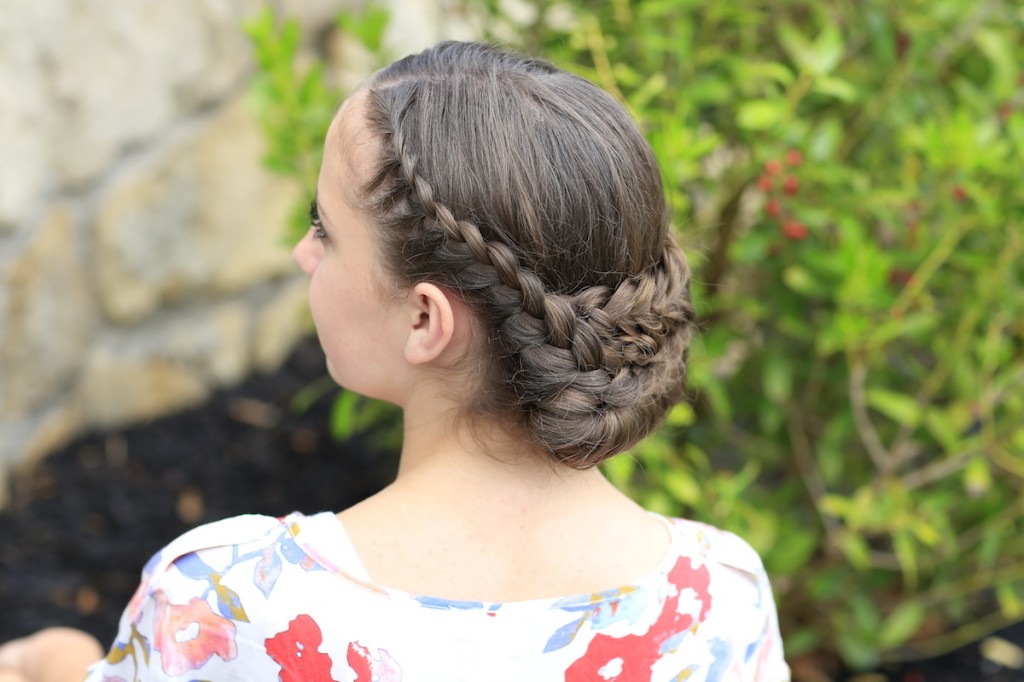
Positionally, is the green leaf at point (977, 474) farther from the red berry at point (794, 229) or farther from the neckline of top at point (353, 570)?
the neckline of top at point (353, 570)

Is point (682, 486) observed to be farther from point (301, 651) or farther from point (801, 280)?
point (301, 651)

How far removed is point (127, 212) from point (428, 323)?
5.69 feet

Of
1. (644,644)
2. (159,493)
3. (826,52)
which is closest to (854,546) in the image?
(826,52)

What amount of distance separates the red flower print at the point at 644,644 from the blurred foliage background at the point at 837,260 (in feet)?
1.86

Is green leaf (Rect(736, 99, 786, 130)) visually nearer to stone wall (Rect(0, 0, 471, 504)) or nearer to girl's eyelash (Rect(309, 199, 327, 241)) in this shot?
girl's eyelash (Rect(309, 199, 327, 241))

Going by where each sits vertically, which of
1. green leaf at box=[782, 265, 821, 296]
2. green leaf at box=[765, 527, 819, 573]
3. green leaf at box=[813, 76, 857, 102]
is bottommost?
green leaf at box=[765, 527, 819, 573]

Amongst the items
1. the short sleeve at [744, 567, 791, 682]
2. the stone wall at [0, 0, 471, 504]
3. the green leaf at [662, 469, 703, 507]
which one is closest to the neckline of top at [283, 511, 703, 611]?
the short sleeve at [744, 567, 791, 682]

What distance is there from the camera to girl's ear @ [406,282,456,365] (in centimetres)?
107

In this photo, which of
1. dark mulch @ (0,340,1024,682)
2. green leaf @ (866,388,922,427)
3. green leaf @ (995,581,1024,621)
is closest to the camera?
green leaf @ (866,388,922,427)

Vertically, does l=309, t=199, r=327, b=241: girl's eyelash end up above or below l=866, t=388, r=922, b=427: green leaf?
above

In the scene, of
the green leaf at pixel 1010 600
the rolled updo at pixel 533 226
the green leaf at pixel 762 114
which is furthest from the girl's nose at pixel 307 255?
the green leaf at pixel 1010 600

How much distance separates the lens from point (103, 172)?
2551 millimetres

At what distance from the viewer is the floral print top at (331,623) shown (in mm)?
1031

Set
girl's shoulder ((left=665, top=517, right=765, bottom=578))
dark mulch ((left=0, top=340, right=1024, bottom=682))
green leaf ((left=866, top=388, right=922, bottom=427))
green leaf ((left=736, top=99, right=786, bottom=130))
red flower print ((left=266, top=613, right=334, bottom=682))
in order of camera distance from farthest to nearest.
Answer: dark mulch ((left=0, top=340, right=1024, bottom=682)) → green leaf ((left=866, top=388, right=922, bottom=427)) → green leaf ((left=736, top=99, right=786, bottom=130)) → girl's shoulder ((left=665, top=517, right=765, bottom=578)) → red flower print ((left=266, top=613, right=334, bottom=682))
